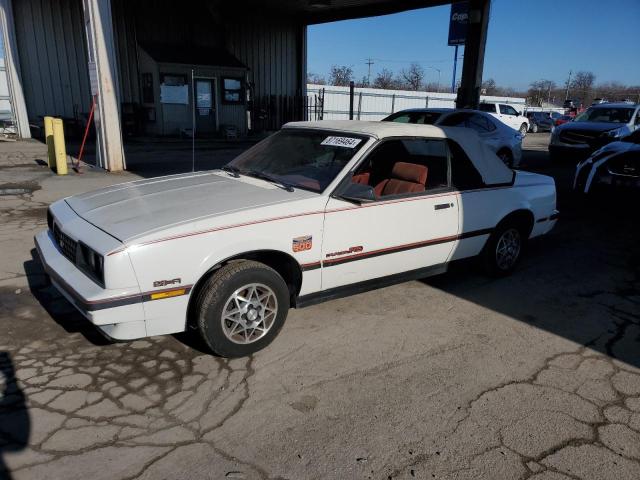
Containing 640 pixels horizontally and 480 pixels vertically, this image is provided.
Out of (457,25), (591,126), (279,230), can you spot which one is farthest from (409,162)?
(457,25)

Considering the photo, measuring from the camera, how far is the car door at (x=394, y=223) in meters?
3.70

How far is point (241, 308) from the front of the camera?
3.29 meters

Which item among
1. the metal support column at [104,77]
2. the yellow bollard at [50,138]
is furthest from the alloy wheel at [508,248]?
the yellow bollard at [50,138]

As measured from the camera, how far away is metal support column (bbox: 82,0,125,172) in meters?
10.2

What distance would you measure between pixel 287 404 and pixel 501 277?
3.14m

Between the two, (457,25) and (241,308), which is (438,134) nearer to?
(241,308)

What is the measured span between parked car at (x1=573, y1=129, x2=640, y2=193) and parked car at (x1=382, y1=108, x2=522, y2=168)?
290 centimetres

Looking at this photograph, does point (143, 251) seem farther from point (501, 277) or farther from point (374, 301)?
point (501, 277)

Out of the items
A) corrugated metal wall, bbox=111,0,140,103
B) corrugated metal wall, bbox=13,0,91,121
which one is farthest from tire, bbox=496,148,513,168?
corrugated metal wall, bbox=13,0,91,121

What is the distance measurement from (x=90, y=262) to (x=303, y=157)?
75.6 inches

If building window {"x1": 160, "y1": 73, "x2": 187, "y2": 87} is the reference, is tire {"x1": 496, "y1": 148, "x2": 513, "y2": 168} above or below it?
below

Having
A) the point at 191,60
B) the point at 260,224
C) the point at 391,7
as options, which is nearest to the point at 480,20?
the point at 391,7

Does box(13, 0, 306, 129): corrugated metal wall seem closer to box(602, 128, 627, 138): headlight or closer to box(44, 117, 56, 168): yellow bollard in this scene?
box(44, 117, 56, 168): yellow bollard

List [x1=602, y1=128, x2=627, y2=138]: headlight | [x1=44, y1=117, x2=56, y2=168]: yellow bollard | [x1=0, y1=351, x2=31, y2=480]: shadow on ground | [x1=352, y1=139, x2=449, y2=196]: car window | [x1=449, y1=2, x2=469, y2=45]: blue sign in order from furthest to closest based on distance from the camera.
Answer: [x1=449, y1=2, x2=469, y2=45]: blue sign, [x1=602, y1=128, x2=627, y2=138]: headlight, [x1=44, y1=117, x2=56, y2=168]: yellow bollard, [x1=352, y1=139, x2=449, y2=196]: car window, [x1=0, y1=351, x2=31, y2=480]: shadow on ground
